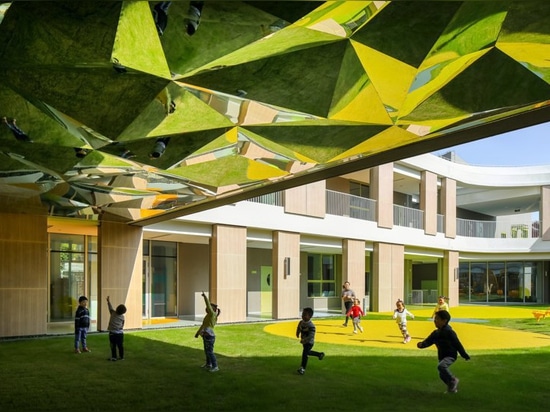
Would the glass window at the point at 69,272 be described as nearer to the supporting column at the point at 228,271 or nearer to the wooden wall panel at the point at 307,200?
the supporting column at the point at 228,271

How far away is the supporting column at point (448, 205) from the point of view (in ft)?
→ 115

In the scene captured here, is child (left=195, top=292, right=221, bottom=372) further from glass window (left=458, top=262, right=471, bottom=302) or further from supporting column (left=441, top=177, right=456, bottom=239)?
glass window (left=458, top=262, right=471, bottom=302)

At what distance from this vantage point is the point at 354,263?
89.2ft

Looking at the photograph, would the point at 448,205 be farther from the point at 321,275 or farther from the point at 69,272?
the point at 69,272

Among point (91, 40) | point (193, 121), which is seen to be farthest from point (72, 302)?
point (91, 40)

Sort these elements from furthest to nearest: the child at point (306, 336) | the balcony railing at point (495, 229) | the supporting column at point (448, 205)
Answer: the balcony railing at point (495, 229) → the supporting column at point (448, 205) → the child at point (306, 336)

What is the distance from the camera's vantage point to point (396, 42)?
4828 mm

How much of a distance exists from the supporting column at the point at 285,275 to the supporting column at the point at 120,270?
6.42m

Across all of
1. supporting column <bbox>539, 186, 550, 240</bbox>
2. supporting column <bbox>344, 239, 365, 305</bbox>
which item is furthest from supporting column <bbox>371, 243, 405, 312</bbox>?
supporting column <bbox>539, 186, 550, 240</bbox>

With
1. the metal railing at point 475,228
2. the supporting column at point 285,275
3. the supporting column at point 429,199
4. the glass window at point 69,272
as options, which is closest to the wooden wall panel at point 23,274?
the glass window at point 69,272

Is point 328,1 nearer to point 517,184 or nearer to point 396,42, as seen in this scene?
point 396,42

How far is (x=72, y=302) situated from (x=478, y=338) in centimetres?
1479

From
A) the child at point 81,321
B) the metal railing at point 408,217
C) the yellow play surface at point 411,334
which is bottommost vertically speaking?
the yellow play surface at point 411,334

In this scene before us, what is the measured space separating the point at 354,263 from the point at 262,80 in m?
22.3
